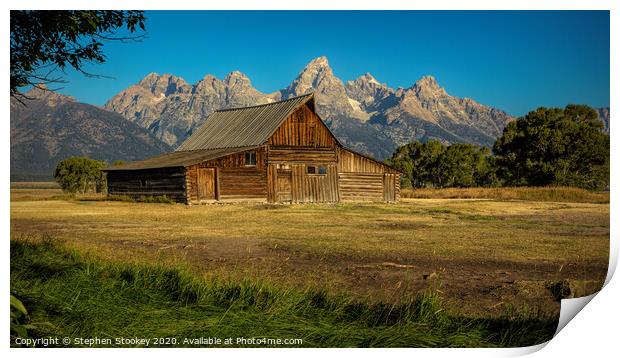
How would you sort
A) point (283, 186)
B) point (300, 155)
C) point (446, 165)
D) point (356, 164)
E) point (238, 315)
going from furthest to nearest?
point (446, 165)
point (356, 164)
point (300, 155)
point (283, 186)
point (238, 315)

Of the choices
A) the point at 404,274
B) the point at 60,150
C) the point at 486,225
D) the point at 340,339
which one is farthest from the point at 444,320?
the point at 60,150

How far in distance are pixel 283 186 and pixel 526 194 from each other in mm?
12901

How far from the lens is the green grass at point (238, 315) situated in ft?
18.5

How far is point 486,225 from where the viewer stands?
59.3ft

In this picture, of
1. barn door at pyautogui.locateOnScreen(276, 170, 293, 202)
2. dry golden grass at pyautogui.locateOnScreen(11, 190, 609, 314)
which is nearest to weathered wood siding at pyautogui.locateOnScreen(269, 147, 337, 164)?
barn door at pyautogui.locateOnScreen(276, 170, 293, 202)

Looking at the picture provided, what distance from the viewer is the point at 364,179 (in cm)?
3597

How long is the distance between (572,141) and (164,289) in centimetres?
2901

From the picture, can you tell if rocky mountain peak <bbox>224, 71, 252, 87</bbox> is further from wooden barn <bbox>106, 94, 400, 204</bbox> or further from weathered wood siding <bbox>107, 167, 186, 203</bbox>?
weathered wood siding <bbox>107, 167, 186, 203</bbox>

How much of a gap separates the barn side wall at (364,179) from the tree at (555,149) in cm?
799

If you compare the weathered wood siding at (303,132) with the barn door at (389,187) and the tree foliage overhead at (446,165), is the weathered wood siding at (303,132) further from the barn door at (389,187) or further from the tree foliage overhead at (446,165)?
the tree foliage overhead at (446,165)

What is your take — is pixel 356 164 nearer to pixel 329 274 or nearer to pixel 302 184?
pixel 302 184

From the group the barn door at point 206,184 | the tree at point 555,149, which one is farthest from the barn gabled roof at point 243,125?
the tree at point 555,149

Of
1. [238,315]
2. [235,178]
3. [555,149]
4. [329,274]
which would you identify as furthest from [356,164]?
[238,315]

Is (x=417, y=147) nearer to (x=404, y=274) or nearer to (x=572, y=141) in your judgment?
(x=572, y=141)
